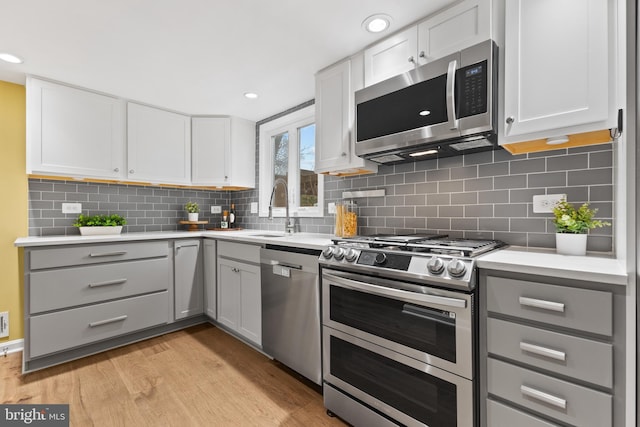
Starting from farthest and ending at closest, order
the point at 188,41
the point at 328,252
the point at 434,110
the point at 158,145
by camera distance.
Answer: the point at 158,145 < the point at 188,41 < the point at 328,252 < the point at 434,110

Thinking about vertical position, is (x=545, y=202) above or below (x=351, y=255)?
above

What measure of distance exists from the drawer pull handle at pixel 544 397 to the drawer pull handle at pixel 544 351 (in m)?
0.14

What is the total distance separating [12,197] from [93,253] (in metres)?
0.95

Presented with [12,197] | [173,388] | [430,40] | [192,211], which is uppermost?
[430,40]

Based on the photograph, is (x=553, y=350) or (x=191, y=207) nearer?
(x=553, y=350)

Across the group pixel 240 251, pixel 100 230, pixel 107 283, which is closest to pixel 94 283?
pixel 107 283

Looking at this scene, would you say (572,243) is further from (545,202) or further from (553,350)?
(553,350)

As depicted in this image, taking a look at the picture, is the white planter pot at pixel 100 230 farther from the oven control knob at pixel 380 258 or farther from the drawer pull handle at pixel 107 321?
the oven control knob at pixel 380 258

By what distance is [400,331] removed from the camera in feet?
4.80

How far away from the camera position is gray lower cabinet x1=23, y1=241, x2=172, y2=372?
2.24 m

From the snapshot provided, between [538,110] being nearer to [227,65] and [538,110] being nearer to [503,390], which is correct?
[503,390]

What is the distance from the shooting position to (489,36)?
59.2 inches

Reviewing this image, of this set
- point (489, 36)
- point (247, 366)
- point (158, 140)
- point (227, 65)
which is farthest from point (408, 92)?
point (158, 140)

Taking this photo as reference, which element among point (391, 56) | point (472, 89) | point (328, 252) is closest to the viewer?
point (472, 89)
